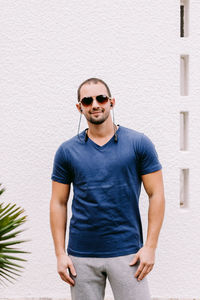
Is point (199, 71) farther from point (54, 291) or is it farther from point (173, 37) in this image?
point (54, 291)

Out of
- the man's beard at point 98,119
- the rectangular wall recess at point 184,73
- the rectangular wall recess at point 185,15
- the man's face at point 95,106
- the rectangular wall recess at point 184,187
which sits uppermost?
the rectangular wall recess at point 185,15

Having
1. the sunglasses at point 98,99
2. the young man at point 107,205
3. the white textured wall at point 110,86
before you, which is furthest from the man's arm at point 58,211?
the white textured wall at point 110,86

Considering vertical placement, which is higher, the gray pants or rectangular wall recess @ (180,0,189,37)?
rectangular wall recess @ (180,0,189,37)

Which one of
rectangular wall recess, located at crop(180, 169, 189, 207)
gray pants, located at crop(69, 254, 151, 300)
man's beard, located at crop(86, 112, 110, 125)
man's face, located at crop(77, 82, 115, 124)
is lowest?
gray pants, located at crop(69, 254, 151, 300)

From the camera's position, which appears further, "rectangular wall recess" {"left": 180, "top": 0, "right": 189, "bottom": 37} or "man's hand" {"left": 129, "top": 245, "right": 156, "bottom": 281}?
"rectangular wall recess" {"left": 180, "top": 0, "right": 189, "bottom": 37}

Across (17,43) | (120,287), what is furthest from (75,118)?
(120,287)

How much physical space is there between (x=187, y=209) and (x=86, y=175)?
1.62 m

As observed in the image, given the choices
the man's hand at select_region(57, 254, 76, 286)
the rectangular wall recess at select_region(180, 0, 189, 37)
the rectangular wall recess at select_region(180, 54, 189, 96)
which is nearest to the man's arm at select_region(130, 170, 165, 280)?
the man's hand at select_region(57, 254, 76, 286)

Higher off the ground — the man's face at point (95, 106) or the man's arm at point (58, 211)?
the man's face at point (95, 106)

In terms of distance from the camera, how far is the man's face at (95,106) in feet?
6.78

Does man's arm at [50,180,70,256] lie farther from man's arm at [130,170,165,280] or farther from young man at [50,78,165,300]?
man's arm at [130,170,165,280]

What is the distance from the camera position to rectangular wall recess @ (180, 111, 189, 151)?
3203 millimetres

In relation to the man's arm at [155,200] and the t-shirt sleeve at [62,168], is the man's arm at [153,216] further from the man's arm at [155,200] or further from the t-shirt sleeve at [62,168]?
the t-shirt sleeve at [62,168]

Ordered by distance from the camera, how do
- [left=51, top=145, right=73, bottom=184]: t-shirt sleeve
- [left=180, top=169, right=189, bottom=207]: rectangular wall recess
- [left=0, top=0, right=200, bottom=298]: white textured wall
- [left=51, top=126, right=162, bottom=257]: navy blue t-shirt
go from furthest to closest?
[left=180, top=169, right=189, bottom=207]: rectangular wall recess → [left=0, top=0, right=200, bottom=298]: white textured wall → [left=51, top=145, right=73, bottom=184]: t-shirt sleeve → [left=51, top=126, right=162, bottom=257]: navy blue t-shirt
